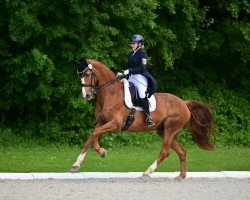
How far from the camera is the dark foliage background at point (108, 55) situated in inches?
822

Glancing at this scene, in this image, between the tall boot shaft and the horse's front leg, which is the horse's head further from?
the tall boot shaft

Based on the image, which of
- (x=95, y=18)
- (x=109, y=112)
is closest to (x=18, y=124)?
(x=95, y=18)

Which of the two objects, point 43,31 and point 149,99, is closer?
point 149,99

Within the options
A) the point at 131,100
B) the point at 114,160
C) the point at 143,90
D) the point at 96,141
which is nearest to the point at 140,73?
the point at 143,90

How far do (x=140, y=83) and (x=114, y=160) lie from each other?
13.0 feet

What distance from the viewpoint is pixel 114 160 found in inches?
702

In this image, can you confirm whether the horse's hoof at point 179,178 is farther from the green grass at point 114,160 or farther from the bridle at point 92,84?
the bridle at point 92,84

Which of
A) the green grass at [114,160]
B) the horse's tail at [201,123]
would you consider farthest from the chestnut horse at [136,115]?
the green grass at [114,160]

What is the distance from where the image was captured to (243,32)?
2491 cm

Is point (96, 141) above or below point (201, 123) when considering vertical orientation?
below

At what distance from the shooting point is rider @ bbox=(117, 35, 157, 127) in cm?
1409

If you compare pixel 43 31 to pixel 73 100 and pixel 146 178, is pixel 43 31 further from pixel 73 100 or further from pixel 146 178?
pixel 146 178

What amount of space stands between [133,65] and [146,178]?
2.39 metres

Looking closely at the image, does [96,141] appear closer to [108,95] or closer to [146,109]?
[108,95]
